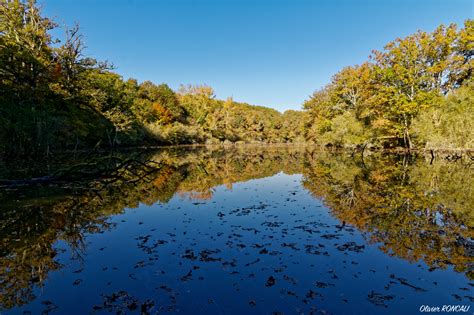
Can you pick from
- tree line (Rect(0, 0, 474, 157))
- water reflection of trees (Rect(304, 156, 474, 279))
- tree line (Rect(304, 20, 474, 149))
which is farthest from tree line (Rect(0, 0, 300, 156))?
tree line (Rect(304, 20, 474, 149))

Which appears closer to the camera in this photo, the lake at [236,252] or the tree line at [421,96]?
the lake at [236,252]

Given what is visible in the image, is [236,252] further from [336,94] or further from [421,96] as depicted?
[336,94]

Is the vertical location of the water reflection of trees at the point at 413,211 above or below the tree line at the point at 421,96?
below

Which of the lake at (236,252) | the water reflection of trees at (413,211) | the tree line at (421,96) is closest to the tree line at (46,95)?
the lake at (236,252)

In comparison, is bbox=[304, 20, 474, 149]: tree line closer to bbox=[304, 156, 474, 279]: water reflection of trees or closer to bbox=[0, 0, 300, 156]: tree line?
bbox=[304, 156, 474, 279]: water reflection of trees

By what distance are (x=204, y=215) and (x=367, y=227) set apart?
5065 mm

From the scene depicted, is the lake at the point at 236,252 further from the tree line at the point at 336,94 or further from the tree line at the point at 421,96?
the tree line at the point at 421,96

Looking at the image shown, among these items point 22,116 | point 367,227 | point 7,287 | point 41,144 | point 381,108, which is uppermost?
point 381,108

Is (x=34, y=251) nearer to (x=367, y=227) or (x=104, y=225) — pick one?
(x=104, y=225)

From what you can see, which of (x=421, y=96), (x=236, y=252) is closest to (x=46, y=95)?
(x=236, y=252)

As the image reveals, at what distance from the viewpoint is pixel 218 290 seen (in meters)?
4.19

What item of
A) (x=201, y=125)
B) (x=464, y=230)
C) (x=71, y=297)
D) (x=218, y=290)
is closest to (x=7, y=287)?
(x=71, y=297)

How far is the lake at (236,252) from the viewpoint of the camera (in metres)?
3.91

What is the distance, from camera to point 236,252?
5715mm
